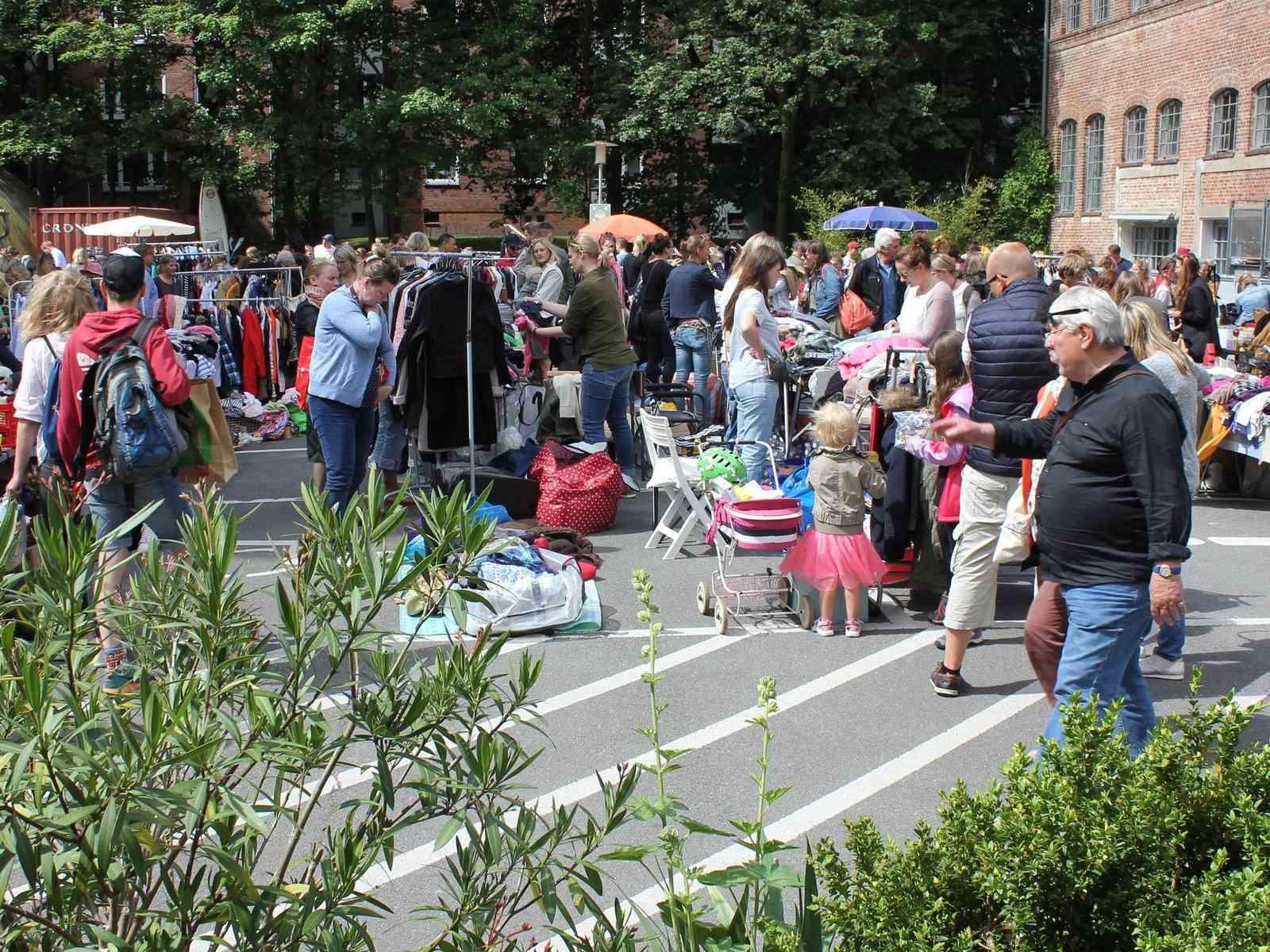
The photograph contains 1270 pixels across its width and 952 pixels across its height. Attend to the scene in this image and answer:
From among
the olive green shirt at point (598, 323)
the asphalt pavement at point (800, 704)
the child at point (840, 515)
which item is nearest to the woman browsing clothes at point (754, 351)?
the asphalt pavement at point (800, 704)

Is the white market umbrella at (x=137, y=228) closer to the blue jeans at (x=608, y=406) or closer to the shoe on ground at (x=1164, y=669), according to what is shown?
the blue jeans at (x=608, y=406)

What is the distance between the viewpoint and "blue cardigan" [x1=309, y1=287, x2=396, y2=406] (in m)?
7.79

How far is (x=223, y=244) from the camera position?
2584 cm

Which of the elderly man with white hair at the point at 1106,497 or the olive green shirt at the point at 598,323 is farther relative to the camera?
the olive green shirt at the point at 598,323

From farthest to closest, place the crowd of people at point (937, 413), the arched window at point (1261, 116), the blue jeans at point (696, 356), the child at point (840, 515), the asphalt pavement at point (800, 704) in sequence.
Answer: the arched window at point (1261, 116) < the blue jeans at point (696, 356) < the child at point (840, 515) < the asphalt pavement at point (800, 704) < the crowd of people at point (937, 413)

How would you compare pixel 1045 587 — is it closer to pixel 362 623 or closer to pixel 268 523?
pixel 362 623

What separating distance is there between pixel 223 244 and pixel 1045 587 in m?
23.6

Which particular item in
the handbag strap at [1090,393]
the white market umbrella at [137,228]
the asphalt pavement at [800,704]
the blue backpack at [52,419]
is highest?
the white market umbrella at [137,228]

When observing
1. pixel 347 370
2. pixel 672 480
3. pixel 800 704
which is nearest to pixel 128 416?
pixel 347 370

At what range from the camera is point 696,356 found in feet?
42.6

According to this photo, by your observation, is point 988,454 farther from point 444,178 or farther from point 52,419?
point 444,178

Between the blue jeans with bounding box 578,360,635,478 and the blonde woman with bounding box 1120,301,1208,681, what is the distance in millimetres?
4407

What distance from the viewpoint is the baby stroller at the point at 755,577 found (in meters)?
7.33

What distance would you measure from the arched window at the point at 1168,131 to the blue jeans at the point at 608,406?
71.3 feet
